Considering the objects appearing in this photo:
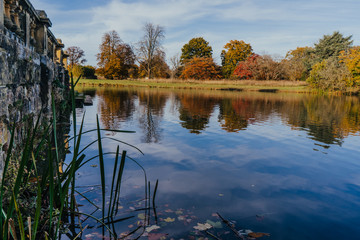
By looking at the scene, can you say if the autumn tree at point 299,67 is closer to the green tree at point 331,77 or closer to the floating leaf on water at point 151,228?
the green tree at point 331,77

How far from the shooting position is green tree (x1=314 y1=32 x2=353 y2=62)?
41938 mm

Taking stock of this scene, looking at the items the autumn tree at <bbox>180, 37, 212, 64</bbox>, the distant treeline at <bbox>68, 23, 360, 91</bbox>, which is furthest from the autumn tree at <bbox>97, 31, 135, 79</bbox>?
the autumn tree at <bbox>180, 37, 212, 64</bbox>

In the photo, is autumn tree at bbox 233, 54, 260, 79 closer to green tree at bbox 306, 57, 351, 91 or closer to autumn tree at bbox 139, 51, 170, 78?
green tree at bbox 306, 57, 351, 91

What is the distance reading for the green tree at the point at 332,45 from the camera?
41.9 meters

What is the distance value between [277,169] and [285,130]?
15.4ft

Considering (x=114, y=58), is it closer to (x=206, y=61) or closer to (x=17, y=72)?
(x=206, y=61)

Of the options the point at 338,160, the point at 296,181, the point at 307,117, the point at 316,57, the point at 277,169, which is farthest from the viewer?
the point at 316,57

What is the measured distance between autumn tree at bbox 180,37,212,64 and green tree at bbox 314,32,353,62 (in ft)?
64.9

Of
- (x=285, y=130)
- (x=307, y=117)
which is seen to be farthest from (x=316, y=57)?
(x=285, y=130)

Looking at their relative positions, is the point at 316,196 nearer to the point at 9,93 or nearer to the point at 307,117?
the point at 9,93

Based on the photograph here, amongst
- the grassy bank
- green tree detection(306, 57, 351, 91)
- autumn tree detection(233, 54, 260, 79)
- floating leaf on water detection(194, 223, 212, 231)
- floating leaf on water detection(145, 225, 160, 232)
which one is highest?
autumn tree detection(233, 54, 260, 79)

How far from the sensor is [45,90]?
623cm

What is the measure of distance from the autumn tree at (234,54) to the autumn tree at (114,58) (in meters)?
17.6

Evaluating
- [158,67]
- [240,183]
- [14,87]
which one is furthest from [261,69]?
[14,87]
